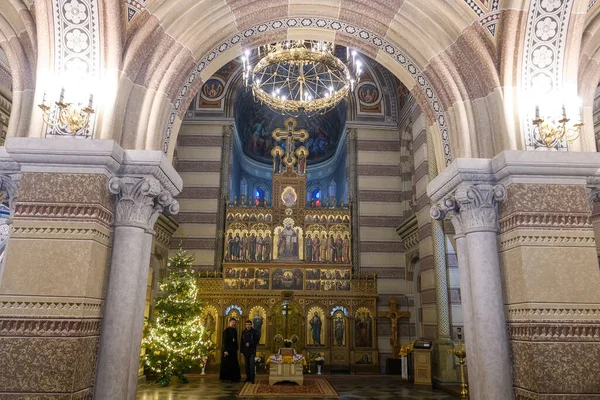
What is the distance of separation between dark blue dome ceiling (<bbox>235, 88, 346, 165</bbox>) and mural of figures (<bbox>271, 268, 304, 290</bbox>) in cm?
782

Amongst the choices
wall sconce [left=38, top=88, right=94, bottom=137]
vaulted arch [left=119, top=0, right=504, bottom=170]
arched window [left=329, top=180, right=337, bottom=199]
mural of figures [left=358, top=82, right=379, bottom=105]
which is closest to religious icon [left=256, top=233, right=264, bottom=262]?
mural of figures [left=358, top=82, right=379, bottom=105]

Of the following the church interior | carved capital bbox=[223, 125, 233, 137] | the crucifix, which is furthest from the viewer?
carved capital bbox=[223, 125, 233, 137]

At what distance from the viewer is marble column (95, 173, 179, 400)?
475 cm

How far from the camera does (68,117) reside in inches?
192

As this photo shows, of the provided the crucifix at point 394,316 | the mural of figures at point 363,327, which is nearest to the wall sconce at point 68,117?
the mural of figures at point 363,327

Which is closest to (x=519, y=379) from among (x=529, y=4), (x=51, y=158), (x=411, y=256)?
(x=529, y=4)

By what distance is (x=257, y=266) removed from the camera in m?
14.1

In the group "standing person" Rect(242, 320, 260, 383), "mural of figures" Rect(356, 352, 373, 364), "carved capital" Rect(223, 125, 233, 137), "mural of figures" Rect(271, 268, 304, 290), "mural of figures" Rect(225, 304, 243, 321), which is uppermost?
"carved capital" Rect(223, 125, 233, 137)

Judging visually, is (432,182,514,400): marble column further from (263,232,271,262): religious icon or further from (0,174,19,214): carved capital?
(263,232,271,262): religious icon

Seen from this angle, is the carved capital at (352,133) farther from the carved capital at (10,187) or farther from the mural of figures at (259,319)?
A: the carved capital at (10,187)

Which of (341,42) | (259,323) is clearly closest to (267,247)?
(259,323)

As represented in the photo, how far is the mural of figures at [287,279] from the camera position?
14.0 metres

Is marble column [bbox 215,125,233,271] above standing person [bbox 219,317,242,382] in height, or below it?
above

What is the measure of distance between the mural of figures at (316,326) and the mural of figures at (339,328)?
35 cm
